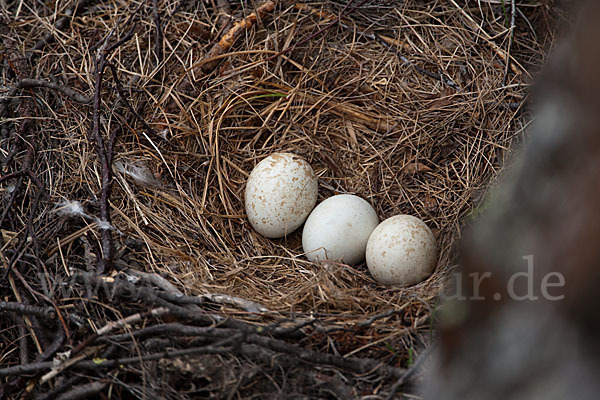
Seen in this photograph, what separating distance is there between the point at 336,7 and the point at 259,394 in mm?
2058

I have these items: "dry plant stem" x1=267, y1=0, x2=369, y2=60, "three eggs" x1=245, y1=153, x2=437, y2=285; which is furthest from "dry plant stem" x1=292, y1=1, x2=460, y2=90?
"three eggs" x1=245, y1=153, x2=437, y2=285

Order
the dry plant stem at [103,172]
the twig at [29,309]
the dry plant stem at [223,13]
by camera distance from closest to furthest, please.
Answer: the twig at [29,309] < the dry plant stem at [103,172] < the dry plant stem at [223,13]

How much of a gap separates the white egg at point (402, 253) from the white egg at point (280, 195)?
383 millimetres

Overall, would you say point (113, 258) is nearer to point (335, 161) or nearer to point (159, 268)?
point (159, 268)

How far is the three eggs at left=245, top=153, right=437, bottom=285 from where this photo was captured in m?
2.09

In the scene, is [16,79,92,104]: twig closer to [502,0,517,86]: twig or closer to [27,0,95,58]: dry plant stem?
[27,0,95,58]: dry plant stem

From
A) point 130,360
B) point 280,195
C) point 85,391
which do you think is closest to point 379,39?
point 280,195

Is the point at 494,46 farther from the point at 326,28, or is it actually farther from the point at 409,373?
the point at 409,373

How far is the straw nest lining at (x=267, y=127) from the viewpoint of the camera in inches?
82.2

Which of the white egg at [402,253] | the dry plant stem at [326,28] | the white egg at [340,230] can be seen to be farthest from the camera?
the dry plant stem at [326,28]

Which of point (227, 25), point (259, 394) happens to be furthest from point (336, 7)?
point (259, 394)

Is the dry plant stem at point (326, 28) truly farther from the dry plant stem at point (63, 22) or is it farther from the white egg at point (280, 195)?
the dry plant stem at point (63, 22)

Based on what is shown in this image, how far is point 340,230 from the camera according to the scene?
2213 millimetres

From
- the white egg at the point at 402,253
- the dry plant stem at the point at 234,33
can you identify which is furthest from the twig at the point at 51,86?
the white egg at the point at 402,253
